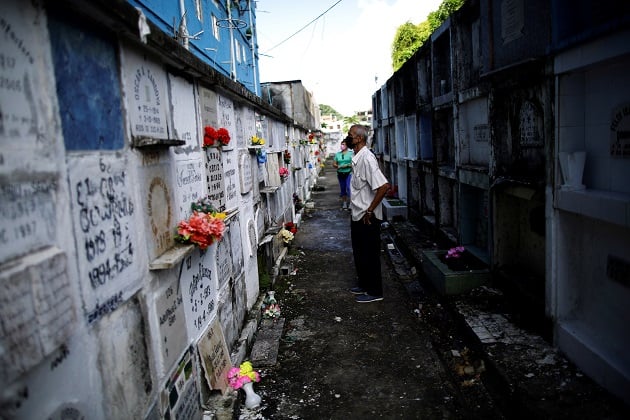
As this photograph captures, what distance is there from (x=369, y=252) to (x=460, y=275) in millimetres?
1204

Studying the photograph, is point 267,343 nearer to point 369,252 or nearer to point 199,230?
point 369,252

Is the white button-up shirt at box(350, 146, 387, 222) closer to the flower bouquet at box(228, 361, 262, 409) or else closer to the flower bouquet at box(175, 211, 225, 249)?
the flower bouquet at box(228, 361, 262, 409)

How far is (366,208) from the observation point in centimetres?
564

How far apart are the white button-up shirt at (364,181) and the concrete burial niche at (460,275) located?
112 centimetres

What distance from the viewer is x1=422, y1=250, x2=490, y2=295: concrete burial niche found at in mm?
5445

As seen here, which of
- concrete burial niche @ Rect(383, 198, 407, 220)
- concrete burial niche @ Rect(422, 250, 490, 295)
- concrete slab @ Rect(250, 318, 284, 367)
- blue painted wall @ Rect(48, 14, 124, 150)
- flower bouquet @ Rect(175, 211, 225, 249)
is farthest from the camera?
concrete burial niche @ Rect(383, 198, 407, 220)

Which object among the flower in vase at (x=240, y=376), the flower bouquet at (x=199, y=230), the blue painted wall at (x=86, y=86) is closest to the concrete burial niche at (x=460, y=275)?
the flower in vase at (x=240, y=376)

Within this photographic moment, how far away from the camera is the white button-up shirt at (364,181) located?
5523mm

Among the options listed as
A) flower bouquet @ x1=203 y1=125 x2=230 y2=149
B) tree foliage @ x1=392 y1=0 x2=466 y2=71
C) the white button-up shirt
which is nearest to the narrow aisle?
the white button-up shirt

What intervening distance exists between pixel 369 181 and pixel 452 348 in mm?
2237

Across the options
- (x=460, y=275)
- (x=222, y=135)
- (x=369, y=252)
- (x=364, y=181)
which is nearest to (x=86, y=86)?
(x=222, y=135)

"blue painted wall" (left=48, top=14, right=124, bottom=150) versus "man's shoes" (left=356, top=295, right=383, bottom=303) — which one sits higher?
"blue painted wall" (left=48, top=14, right=124, bottom=150)

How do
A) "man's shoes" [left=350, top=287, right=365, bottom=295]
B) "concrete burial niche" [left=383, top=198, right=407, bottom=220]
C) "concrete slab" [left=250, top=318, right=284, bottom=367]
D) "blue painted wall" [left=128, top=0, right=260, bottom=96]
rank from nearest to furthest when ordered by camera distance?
"concrete slab" [left=250, top=318, right=284, bottom=367] < "man's shoes" [left=350, top=287, right=365, bottom=295] < "blue painted wall" [left=128, top=0, right=260, bottom=96] < "concrete burial niche" [left=383, top=198, right=407, bottom=220]

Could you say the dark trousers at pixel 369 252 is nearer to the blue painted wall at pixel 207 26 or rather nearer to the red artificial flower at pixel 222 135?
the red artificial flower at pixel 222 135
